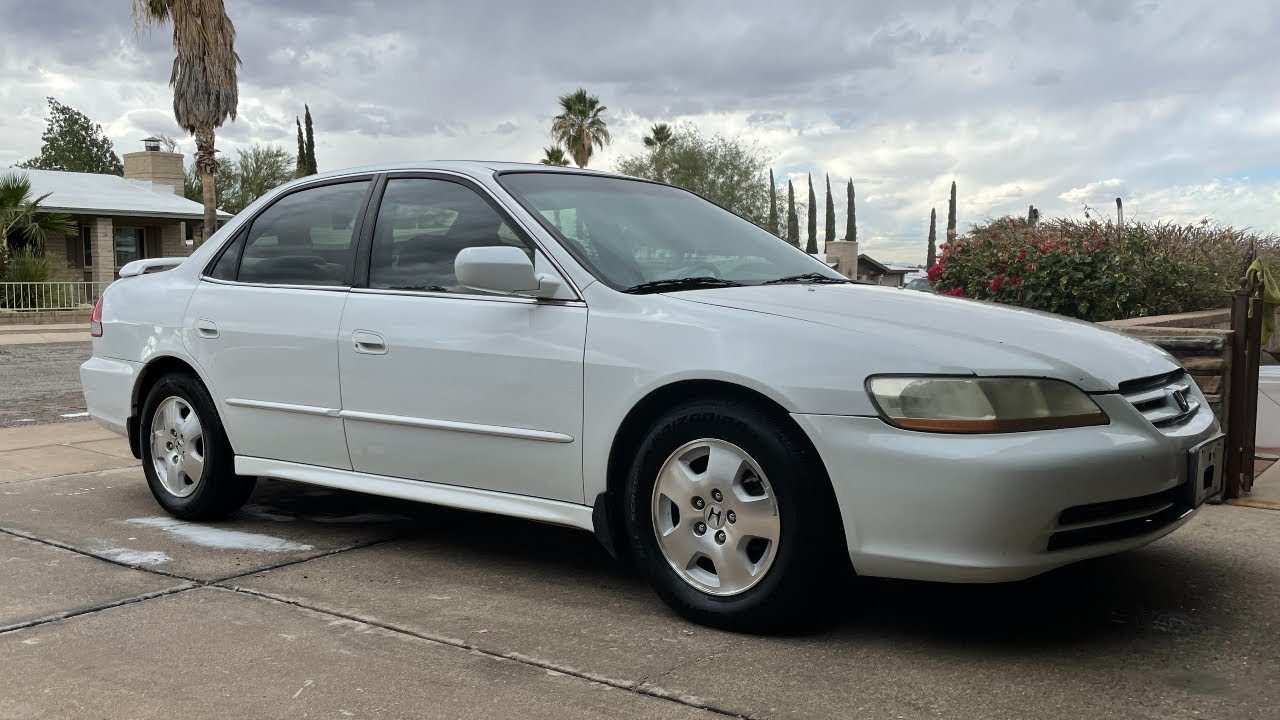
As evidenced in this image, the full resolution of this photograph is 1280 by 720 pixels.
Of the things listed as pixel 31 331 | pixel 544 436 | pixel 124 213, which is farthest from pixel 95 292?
pixel 544 436

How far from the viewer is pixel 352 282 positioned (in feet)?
15.4

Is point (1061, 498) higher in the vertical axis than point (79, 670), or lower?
higher

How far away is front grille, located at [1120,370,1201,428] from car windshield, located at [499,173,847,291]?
136 centimetres

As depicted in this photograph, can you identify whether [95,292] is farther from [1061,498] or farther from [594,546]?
[1061,498]

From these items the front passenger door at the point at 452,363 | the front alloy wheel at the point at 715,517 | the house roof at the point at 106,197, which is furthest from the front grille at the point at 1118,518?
the house roof at the point at 106,197

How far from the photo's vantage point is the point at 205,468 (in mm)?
5207

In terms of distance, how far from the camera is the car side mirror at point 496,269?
12.9 feet

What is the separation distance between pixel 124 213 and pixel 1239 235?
2847cm

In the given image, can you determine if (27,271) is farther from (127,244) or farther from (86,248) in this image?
(127,244)

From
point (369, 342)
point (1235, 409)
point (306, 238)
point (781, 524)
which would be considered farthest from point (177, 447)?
point (1235, 409)

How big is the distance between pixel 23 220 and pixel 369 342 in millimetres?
26628

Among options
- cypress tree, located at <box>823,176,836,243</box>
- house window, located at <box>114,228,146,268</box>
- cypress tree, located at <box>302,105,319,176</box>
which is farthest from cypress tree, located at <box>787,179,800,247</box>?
house window, located at <box>114,228,146,268</box>

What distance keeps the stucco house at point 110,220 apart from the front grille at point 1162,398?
30.2 m

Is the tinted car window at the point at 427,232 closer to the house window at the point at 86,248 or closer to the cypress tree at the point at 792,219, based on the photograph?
the house window at the point at 86,248
